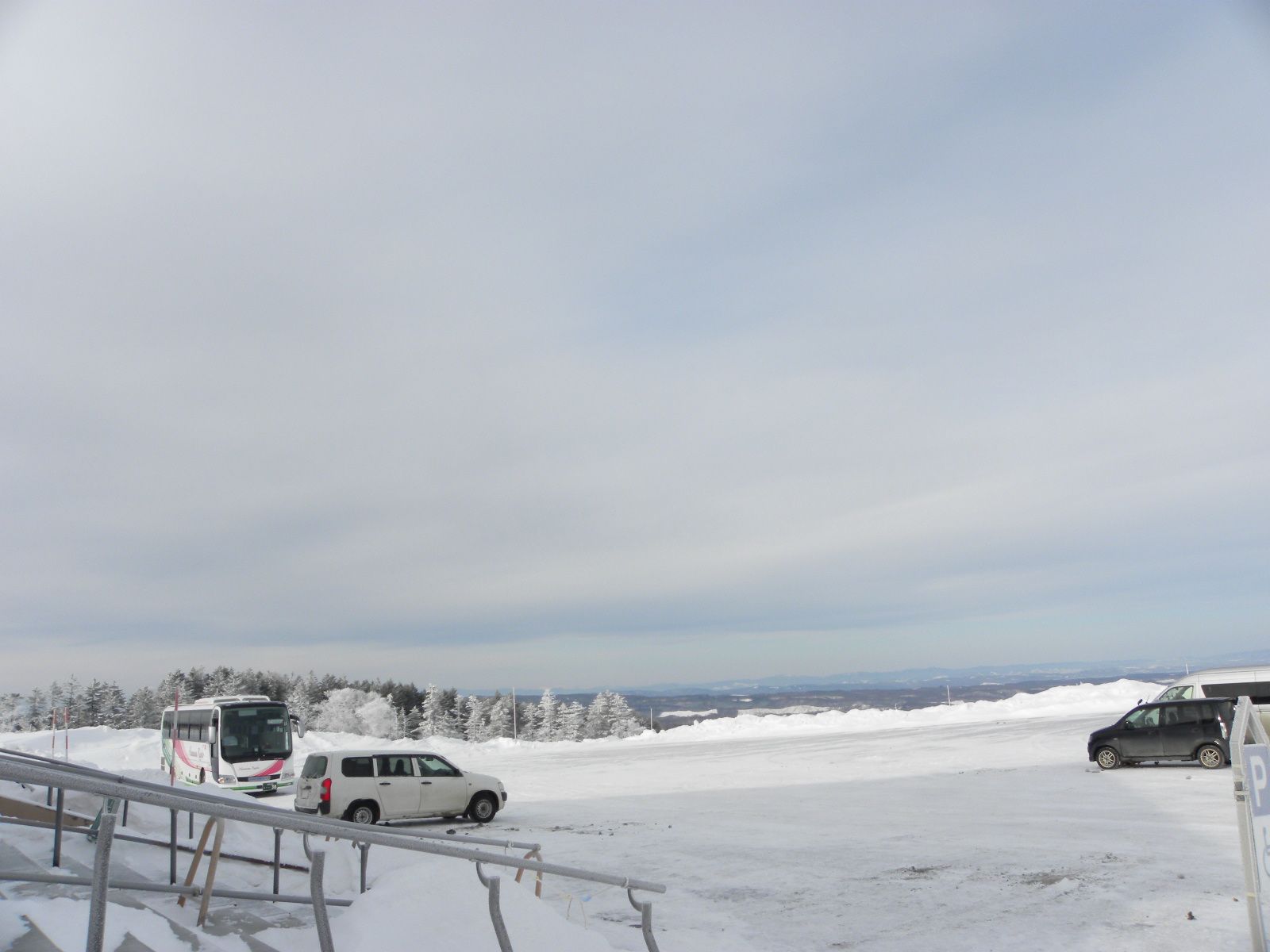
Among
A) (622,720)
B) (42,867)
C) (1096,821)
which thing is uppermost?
(42,867)

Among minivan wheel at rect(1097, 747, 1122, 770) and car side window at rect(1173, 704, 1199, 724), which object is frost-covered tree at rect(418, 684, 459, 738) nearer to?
minivan wheel at rect(1097, 747, 1122, 770)

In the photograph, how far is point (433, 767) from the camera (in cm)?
1923

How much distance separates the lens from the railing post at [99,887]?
3.45 m

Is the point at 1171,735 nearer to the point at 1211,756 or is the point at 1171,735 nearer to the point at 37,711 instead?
the point at 1211,756

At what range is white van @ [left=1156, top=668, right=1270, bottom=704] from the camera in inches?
1083

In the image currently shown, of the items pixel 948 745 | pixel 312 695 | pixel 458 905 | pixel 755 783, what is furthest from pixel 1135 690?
pixel 312 695

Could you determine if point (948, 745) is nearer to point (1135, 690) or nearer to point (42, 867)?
point (1135, 690)

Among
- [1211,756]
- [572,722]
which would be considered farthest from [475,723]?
[1211,756]

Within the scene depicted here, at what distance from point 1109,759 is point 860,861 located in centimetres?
1357

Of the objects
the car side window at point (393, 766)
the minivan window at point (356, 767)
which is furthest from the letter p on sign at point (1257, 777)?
the minivan window at point (356, 767)

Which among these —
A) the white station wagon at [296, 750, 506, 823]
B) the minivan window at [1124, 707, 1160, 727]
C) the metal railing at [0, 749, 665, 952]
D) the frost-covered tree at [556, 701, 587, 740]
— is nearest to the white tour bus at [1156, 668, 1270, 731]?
the minivan window at [1124, 707, 1160, 727]

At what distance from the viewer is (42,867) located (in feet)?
22.0

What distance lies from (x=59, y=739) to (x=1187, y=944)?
50089 millimetres

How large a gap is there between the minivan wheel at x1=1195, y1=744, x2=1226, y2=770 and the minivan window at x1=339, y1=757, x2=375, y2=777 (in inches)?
796
